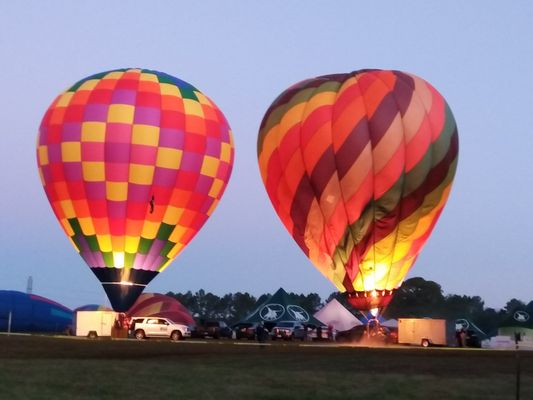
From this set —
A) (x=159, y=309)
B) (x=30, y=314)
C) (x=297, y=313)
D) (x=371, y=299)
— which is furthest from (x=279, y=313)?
(x=30, y=314)

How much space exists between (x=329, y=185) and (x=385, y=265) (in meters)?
4.32

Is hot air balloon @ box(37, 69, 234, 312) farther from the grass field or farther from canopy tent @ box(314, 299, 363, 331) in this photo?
canopy tent @ box(314, 299, 363, 331)

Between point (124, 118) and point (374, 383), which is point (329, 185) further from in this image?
point (374, 383)

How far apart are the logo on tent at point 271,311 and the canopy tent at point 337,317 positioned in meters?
2.63

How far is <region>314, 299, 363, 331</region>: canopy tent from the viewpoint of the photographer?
185ft

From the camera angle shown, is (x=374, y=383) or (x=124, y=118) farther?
(x=124, y=118)

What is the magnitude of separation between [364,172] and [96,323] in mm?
17862

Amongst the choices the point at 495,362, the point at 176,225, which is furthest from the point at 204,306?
the point at 495,362

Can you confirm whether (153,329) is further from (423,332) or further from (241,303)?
(241,303)

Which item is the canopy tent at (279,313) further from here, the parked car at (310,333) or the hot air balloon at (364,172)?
the hot air balloon at (364,172)

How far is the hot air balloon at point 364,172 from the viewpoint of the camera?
35.2 metres

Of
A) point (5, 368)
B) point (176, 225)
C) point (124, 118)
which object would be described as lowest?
point (5, 368)

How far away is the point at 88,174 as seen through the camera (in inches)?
1511

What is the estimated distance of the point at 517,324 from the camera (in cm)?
4869
